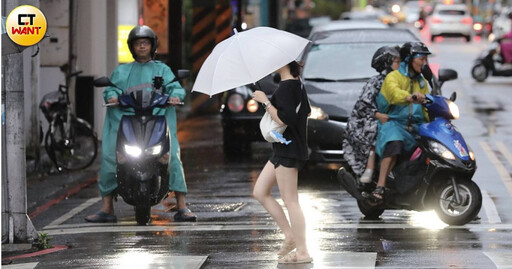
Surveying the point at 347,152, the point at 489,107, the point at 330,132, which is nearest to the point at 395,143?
the point at 347,152

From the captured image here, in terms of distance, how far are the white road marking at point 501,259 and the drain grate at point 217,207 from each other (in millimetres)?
3650

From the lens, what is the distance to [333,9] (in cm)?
6862

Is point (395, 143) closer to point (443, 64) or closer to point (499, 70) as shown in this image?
point (499, 70)

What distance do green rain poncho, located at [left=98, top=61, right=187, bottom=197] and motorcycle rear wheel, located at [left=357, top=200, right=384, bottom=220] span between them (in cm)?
170

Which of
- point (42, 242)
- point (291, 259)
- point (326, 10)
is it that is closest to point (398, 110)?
point (291, 259)

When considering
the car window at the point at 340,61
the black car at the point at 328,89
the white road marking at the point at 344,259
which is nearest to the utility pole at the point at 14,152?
the white road marking at the point at 344,259

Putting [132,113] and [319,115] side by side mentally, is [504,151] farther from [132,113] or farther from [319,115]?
[132,113]

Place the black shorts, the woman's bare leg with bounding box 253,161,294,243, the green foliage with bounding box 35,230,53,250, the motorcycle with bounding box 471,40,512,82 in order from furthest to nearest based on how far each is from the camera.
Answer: the motorcycle with bounding box 471,40,512,82 → the green foliage with bounding box 35,230,53,250 → the woman's bare leg with bounding box 253,161,294,243 → the black shorts

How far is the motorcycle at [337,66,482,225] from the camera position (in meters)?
10.9

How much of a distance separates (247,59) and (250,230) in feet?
8.14

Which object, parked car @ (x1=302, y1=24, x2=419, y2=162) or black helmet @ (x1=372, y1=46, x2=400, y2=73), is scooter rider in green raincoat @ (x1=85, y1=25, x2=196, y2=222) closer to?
black helmet @ (x1=372, y1=46, x2=400, y2=73)

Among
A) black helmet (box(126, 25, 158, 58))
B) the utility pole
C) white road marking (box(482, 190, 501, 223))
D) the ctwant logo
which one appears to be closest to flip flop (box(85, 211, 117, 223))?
the utility pole

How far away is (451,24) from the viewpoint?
2285 inches

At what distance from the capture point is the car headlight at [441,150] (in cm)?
1084
